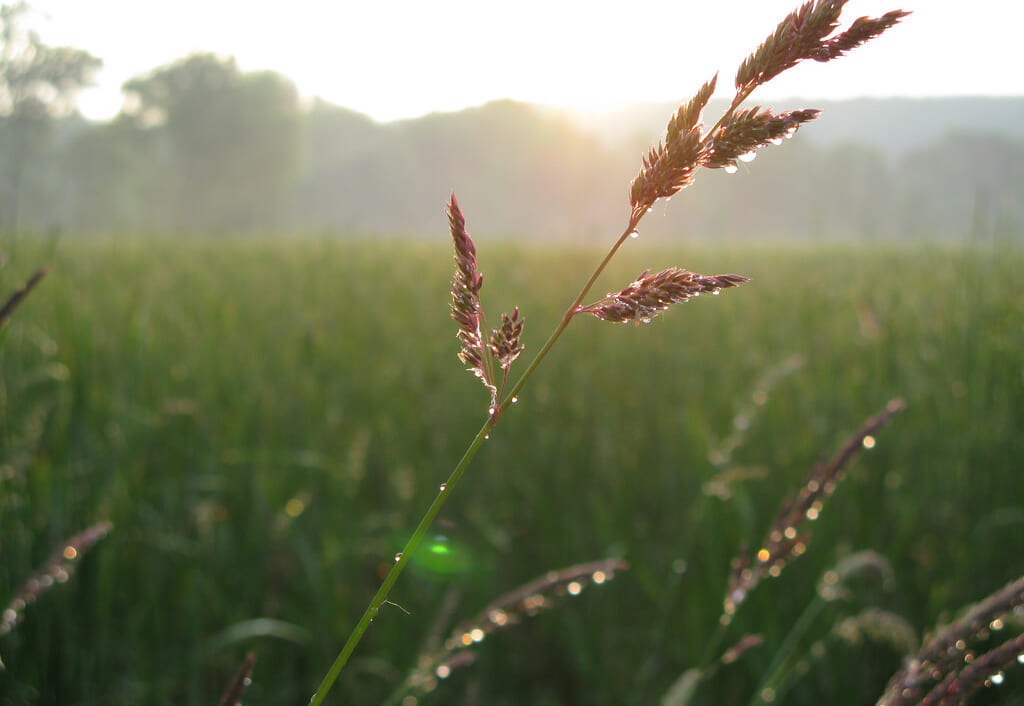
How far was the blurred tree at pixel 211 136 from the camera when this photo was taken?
53906mm

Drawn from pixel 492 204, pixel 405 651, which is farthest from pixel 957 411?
pixel 492 204

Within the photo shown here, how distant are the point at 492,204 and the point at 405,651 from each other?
66.8 meters

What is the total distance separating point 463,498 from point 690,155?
253 cm

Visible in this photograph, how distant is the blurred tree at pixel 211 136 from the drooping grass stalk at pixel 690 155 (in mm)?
56454

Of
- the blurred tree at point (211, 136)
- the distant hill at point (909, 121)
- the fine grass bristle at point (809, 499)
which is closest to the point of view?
the fine grass bristle at point (809, 499)

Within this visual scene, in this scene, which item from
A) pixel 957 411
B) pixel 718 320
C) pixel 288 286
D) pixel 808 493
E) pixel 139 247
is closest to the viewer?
pixel 808 493

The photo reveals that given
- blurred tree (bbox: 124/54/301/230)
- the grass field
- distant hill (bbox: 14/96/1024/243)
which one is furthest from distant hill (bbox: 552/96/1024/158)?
the grass field

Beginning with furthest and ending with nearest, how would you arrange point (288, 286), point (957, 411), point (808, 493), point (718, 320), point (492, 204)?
point (492, 204) < point (288, 286) < point (718, 320) < point (957, 411) < point (808, 493)

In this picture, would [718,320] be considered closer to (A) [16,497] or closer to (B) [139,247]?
(A) [16,497]

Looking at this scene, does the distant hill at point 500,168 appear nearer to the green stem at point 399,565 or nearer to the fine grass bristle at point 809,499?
the fine grass bristle at point 809,499

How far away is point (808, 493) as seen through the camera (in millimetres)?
880

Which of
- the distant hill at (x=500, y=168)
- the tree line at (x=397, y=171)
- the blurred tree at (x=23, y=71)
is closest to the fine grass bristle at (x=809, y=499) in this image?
the blurred tree at (x=23, y=71)

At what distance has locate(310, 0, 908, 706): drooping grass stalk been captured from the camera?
1.49 feet

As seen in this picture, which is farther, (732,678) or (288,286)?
(288,286)
